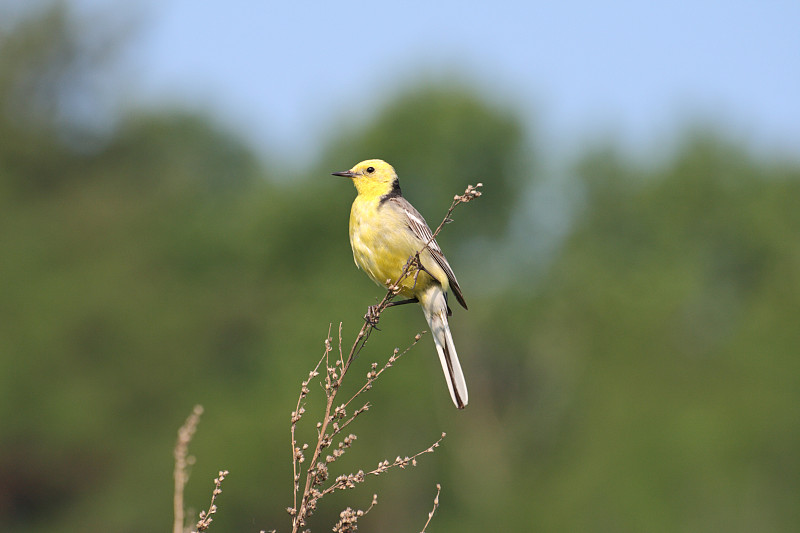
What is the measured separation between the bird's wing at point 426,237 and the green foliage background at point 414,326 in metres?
19.8

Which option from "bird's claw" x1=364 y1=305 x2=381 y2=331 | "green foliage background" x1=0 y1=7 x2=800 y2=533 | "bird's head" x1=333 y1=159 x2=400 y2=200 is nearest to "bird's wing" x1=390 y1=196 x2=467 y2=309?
"bird's head" x1=333 y1=159 x2=400 y2=200

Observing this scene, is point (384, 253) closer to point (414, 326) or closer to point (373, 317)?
point (373, 317)

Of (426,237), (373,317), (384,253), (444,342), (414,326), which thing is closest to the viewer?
(373,317)

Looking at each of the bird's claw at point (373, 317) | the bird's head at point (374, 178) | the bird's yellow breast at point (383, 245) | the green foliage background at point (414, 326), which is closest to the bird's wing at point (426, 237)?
the bird's yellow breast at point (383, 245)

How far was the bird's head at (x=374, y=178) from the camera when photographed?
8.45m

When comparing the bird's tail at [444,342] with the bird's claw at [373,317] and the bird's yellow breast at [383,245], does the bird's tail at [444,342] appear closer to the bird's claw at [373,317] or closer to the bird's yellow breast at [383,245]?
the bird's yellow breast at [383,245]

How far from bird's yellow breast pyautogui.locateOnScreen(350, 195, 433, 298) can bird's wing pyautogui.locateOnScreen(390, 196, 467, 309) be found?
0.34 feet

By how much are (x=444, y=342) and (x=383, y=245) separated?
2.61 feet

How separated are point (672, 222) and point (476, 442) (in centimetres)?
1306

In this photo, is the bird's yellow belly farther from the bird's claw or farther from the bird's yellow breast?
the bird's claw

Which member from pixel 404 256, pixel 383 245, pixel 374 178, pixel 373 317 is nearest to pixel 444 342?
pixel 404 256

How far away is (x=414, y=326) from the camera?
105ft

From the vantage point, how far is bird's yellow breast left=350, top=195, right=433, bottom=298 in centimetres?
757

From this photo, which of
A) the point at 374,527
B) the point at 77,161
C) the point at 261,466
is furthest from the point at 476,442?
the point at 77,161
